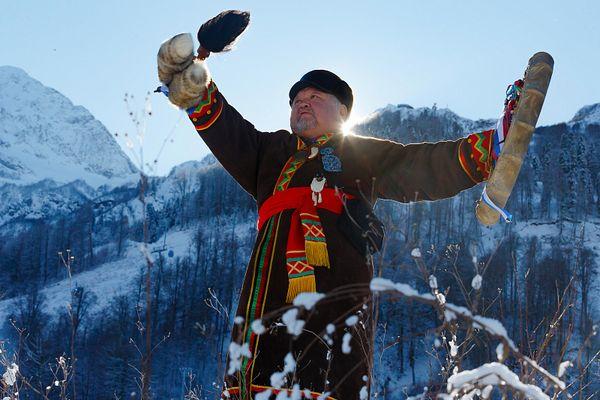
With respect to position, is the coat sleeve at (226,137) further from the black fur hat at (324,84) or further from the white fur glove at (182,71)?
the black fur hat at (324,84)

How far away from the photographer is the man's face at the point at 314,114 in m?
3.54

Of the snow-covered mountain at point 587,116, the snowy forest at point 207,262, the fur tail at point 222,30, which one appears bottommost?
the snowy forest at point 207,262

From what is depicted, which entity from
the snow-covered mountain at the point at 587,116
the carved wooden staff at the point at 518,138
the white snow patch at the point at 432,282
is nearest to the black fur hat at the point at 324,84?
the carved wooden staff at the point at 518,138

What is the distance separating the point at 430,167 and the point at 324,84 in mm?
798

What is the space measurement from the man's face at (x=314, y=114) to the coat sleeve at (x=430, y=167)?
10.8 inches

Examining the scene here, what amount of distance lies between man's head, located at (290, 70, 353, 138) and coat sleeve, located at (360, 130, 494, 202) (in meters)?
0.29

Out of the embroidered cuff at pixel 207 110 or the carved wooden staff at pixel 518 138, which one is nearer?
the carved wooden staff at pixel 518 138

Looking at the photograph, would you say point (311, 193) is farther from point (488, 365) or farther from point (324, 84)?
point (488, 365)

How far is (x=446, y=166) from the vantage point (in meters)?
3.25

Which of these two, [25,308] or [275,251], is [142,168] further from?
[25,308]

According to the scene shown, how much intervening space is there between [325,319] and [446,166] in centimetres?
101

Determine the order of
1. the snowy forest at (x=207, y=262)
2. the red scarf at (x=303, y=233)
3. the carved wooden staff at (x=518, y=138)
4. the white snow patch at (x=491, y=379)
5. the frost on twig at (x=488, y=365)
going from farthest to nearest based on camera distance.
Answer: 1. the snowy forest at (x=207, y=262)
2. the red scarf at (x=303, y=233)
3. the carved wooden staff at (x=518, y=138)
4. the white snow patch at (x=491, y=379)
5. the frost on twig at (x=488, y=365)

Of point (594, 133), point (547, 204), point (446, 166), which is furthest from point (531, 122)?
point (594, 133)

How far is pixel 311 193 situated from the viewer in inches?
125
